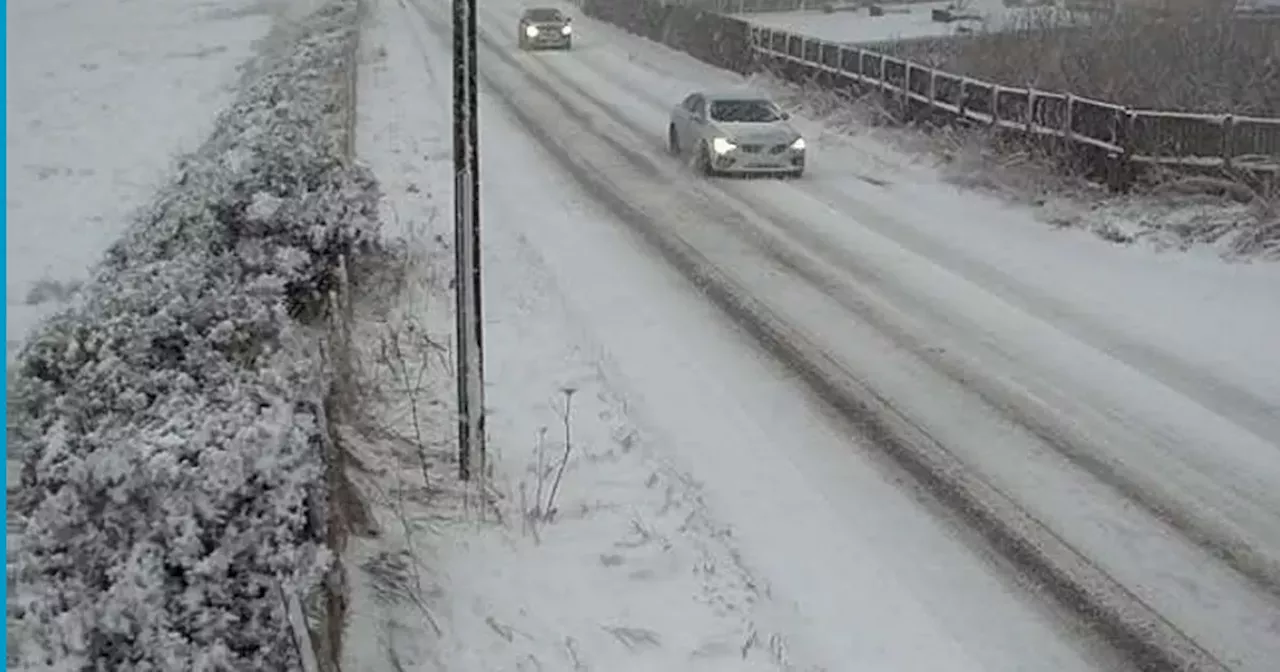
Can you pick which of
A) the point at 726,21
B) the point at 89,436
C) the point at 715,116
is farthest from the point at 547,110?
the point at 89,436

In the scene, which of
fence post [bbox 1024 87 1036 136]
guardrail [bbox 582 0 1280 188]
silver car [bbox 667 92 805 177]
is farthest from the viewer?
silver car [bbox 667 92 805 177]

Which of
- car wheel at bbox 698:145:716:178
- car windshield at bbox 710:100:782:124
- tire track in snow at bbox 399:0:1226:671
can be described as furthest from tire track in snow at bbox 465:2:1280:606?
car windshield at bbox 710:100:782:124

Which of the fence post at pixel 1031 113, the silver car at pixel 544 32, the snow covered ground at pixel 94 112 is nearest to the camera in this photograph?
the snow covered ground at pixel 94 112

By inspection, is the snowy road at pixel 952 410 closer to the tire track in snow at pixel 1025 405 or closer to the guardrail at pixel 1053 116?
the tire track in snow at pixel 1025 405

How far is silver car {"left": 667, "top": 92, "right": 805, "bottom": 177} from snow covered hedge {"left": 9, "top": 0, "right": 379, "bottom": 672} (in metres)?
10.9

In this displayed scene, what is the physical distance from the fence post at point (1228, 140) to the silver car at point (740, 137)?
7.43 meters

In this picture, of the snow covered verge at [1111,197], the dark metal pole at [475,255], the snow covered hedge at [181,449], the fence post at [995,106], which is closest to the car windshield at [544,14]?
the snow covered verge at [1111,197]

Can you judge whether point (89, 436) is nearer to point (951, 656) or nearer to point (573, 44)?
point (951, 656)

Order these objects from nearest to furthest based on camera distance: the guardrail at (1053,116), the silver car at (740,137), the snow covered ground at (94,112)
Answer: the guardrail at (1053,116) < the snow covered ground at (94,112) < the silver car at (740,137)

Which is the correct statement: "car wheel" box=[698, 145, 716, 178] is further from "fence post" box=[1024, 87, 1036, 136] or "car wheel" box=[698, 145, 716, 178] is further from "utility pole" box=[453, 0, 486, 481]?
"utility pole" box=[453, 0, 486, 481]

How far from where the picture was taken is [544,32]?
51344 mm

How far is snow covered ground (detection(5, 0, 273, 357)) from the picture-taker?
2266 centimetres

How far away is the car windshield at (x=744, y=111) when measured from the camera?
85.1 ft

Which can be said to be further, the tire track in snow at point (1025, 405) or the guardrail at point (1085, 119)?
the guardrail at point (1085, 119)
